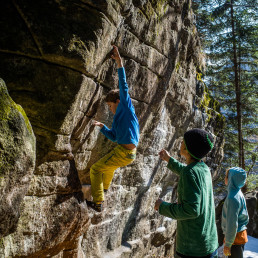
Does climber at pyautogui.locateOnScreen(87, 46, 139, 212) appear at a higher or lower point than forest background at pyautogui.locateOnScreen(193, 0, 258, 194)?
lower

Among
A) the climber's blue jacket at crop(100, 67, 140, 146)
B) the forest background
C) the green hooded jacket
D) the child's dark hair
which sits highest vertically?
the forest background

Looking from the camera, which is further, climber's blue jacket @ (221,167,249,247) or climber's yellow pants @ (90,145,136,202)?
climber's yellow pants @ (90,145,136,202)

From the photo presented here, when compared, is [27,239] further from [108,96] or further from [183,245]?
[108,96]

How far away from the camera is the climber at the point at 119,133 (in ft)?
13.3

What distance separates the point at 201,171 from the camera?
110 inches

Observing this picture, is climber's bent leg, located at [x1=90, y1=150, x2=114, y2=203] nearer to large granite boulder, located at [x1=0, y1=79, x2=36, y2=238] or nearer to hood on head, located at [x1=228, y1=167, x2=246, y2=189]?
large granite boulder, located at [x1=0, y1=79, x2=36, y2=238]

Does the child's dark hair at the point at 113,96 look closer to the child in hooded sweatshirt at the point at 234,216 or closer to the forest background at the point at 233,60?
the child in hooded sweatshirt at the point at 234,216

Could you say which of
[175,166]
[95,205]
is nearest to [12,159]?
[175,166]

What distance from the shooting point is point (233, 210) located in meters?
4.20

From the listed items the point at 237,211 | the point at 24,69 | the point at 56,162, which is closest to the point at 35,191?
A: the point at 56,162

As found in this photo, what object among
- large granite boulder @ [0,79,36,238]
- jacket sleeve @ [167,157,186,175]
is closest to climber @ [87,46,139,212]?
jacket sleeve @ [167,157,186,175]

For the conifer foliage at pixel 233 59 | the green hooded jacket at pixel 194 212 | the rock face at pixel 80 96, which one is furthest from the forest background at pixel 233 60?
the green hooded jacket at pixel 194 212

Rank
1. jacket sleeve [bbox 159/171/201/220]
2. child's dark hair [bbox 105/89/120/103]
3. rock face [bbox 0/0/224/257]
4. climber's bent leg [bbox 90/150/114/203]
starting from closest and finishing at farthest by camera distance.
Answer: jacket sleeve [bbox 159/171/201/220] → rock face [bbox 0/0/224/257] → child's dark hair [bbox 105/89/120/103] → climber's bent leg [bbox 90/150/114/203]

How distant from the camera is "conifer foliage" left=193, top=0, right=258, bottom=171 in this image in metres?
14.0
